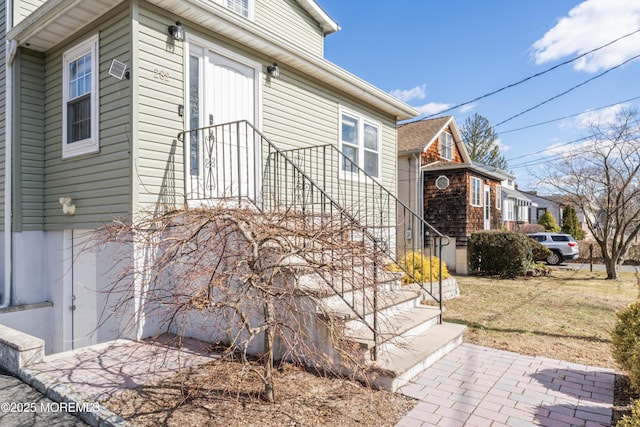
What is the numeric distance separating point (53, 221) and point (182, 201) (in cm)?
267

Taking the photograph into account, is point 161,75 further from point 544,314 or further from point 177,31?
point 544,314

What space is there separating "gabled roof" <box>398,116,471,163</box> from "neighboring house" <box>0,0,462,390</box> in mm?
7612

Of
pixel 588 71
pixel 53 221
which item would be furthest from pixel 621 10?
pixel 53 221

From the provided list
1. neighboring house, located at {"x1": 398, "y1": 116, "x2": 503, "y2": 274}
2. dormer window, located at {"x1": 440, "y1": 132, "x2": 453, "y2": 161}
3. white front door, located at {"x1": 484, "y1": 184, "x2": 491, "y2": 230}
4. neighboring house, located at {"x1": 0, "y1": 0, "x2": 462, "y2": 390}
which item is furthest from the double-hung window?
dormer window, located at {"x1": 440, "y1": 132, "x2": 453, "y2": 161}

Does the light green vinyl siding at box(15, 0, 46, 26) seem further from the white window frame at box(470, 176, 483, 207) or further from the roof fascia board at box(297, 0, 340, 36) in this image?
the white window frame at box(470, 176, 483, 207)

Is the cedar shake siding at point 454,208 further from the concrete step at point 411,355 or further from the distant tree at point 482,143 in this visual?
the distant tree at point 482,143

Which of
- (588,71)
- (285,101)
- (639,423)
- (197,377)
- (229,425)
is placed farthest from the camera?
(588,71)

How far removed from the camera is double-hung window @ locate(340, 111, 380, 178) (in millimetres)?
8727

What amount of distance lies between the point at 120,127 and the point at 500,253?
38.1ft

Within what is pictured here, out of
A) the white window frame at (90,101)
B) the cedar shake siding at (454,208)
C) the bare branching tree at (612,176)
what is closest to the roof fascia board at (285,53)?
the white window frame at (90,101)

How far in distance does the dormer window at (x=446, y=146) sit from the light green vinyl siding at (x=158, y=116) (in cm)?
1404

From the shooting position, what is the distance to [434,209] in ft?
48.4

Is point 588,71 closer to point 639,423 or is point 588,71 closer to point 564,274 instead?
point 564,274

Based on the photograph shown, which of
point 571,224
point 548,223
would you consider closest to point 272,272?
point 571,224
